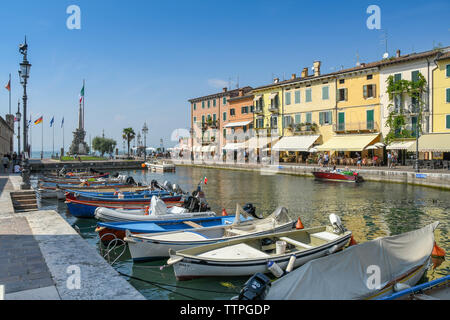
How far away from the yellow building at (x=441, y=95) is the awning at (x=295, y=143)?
14.2 meters

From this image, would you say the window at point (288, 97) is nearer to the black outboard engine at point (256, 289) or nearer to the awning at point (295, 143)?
the awning at point (295, 143)

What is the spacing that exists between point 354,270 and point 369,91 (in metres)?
38.1

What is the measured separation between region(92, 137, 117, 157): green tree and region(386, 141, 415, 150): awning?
253 ft

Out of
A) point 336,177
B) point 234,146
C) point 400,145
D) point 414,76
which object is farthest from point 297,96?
point 336,177

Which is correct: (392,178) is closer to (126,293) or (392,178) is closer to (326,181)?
(326,181)

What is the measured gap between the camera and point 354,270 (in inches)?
263

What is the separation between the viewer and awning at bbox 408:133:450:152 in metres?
31.4

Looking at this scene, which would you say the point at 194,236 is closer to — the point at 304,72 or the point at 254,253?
the point at 254,253

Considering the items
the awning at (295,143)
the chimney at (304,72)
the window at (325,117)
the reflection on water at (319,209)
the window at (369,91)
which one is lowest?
the reflection on water at (319,209)

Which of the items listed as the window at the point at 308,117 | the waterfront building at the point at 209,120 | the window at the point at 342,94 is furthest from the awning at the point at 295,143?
the waterfront building at the point at 209,120

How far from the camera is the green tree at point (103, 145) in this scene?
315ft
